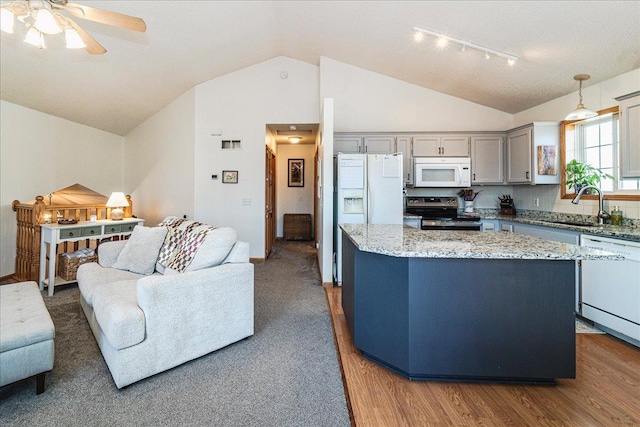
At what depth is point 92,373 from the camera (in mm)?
1919

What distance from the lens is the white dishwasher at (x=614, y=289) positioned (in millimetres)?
2215

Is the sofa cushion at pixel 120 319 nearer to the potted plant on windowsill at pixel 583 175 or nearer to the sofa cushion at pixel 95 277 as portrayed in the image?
the sofa cushion at pixel 95 277

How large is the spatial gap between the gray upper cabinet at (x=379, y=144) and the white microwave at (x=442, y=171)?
16.9 inches

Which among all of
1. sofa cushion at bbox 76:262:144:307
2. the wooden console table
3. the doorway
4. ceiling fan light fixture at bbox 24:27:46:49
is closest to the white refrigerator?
sofa cushion at bbox 76:262:144:307

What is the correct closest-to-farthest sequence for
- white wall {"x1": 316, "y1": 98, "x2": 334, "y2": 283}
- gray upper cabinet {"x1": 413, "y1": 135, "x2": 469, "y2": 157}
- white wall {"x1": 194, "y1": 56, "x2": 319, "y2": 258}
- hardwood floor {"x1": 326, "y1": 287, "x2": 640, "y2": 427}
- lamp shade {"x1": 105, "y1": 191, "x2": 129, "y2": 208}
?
1. hardwood floor {"x1": 326, "y1": 287, "x2": 640, "y2": 427}
2. white wall {"x1": 316, "y1": 98, "x2": 334, "y2": 283}
3. lamp shade {"x1": 105, "y1": 191, "x2": 129, "y2": 208}
4. gray upper cabinet {"x1": 413, "y1": 135, "x2": 469, "y2": 157}
5. white wall {"x1": 194, "y1": 56, "x2": 319, "y2": 258}

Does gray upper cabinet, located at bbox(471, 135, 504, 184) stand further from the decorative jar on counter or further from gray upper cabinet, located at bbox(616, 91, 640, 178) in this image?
gray upper cabinet, located at bbox(616, 91, 640, 178)

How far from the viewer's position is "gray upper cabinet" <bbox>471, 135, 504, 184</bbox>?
4375 mm

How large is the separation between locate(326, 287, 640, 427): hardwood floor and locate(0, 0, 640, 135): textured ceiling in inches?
104

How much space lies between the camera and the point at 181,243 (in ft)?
8.61

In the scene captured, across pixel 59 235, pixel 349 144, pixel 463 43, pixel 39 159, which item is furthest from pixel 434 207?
pixel 39 159

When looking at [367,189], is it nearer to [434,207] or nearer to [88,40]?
[434,207]

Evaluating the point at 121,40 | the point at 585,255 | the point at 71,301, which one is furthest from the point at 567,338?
the point at 121,40

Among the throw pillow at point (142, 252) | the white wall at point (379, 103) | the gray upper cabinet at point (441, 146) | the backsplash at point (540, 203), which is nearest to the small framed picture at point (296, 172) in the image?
the white wall at point (379, 103)

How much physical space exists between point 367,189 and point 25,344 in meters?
3.25
